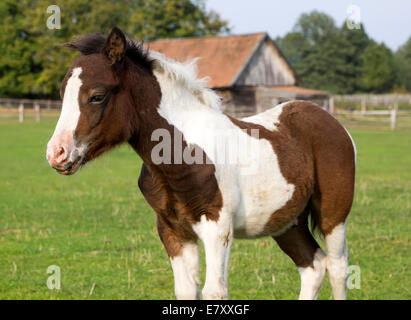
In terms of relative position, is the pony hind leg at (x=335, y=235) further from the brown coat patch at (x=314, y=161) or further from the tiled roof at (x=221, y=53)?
the tiled roof at (x=221, y=53)

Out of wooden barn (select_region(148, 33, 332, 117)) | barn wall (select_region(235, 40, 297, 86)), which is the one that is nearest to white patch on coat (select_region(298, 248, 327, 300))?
wooden barn (select_region(148, 33, 332, 117))

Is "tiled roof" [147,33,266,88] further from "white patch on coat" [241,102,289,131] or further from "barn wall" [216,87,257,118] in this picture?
"white patch on coat" [241,102,289,131]

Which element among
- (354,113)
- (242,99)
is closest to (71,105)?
(242,99)

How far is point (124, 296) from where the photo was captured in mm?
5082

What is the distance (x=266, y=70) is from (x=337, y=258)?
32.7 m

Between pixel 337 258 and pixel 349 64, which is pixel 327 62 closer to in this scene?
pixel 349 64

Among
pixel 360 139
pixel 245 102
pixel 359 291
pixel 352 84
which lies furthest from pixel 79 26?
pixel 359 291

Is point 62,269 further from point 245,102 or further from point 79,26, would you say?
point 79,26

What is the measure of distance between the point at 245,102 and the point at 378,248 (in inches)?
1100

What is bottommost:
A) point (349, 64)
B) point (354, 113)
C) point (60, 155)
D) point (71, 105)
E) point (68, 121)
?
point (60, 155)

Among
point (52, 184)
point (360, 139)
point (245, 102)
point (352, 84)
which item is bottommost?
point (52, 184)

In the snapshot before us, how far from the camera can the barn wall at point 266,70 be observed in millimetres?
34594

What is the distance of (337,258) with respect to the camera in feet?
13.9

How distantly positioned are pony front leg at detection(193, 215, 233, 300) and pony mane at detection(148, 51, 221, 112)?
0.88 meters
